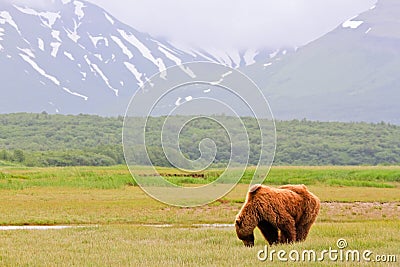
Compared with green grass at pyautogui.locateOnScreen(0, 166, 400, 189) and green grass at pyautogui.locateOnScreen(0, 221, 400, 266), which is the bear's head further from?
green grass at pyautogui.locateOnScreen(0, 166, 400, 189)

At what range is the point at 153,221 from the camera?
29219 millimetres

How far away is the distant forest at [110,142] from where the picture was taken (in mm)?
91688

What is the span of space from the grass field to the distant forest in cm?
3127

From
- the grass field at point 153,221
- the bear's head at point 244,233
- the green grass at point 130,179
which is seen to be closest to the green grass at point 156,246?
the grass field at point 153,221

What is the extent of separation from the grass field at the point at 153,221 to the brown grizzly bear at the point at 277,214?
487 millimetres

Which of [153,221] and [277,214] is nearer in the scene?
[277,214]

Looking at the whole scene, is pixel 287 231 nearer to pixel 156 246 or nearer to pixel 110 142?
pixel 156 246

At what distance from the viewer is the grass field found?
1345cm

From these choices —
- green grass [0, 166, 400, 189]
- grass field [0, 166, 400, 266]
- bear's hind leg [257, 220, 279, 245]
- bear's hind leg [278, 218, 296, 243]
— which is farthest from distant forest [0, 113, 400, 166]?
bear's hind leg [278, 218, 296, 243]

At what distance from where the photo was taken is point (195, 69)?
23328mm

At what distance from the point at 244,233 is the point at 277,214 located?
79 centimetres

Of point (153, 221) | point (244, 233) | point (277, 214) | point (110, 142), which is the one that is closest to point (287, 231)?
point (277, 214)

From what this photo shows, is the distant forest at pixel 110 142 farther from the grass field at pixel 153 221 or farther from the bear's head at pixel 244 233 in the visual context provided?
the bear's head at pixel 244 233

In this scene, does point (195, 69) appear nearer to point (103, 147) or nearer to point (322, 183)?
point (322, 183)
